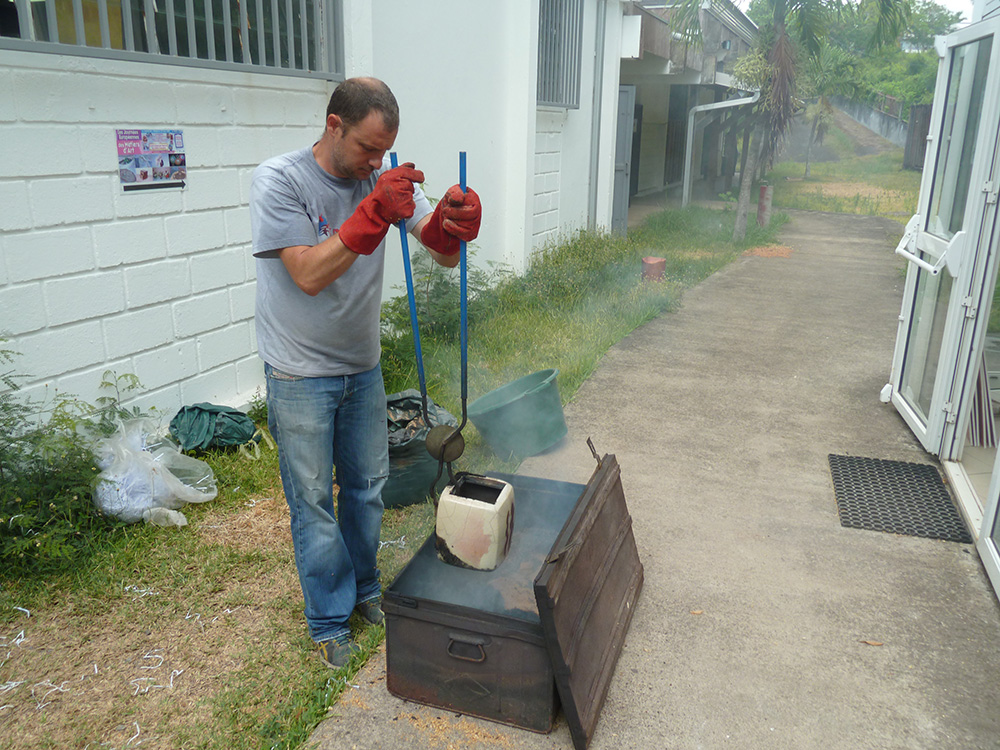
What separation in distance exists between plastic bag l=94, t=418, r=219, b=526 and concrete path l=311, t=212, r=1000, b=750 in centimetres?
162

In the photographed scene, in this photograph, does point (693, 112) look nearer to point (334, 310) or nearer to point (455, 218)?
point (455, 218)

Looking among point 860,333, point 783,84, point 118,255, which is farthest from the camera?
point 783,84

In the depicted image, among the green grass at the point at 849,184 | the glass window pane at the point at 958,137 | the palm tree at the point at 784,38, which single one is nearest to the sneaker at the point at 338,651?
the glass window pane at the point at 958,137

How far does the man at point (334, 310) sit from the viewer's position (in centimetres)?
244

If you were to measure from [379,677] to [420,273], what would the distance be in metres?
4.22

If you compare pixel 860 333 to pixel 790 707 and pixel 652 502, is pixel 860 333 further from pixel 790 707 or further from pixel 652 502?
pixel 790 707

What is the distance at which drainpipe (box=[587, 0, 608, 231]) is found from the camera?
1027cm

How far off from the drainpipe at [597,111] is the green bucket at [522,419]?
6.73 meters

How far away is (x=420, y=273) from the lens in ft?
21.5

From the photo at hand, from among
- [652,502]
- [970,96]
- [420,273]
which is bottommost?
[652,502]

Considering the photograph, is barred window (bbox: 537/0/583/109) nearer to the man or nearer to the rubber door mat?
the rubber door mat

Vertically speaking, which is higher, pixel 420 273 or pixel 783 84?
pixel 783 84

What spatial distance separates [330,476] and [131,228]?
2.15 m

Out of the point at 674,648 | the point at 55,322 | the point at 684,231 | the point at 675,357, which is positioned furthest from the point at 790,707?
the point at 684,231
